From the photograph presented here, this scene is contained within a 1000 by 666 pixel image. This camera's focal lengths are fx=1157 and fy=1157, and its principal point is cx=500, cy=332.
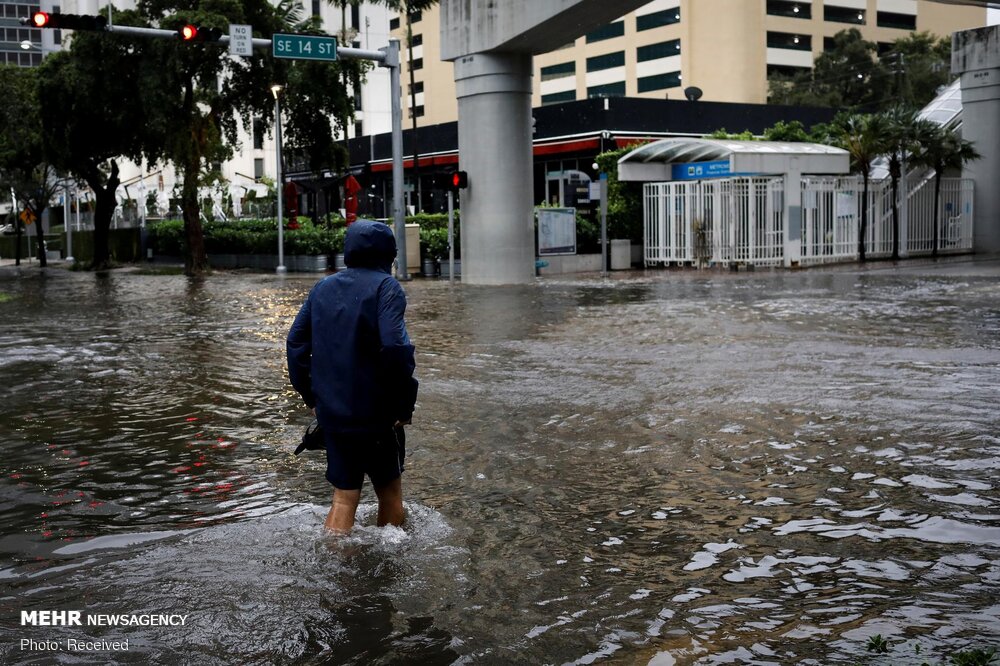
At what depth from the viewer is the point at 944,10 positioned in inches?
3573

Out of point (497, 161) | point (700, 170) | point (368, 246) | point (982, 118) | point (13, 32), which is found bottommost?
point (368, 246)

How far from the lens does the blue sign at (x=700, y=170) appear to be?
30.3 meters

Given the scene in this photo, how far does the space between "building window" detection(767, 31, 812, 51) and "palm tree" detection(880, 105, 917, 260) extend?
50.1m

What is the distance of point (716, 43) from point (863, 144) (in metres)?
50.2

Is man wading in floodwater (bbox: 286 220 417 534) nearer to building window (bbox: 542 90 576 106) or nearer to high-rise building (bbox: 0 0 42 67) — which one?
building window (bbox: 542 90 576 106)

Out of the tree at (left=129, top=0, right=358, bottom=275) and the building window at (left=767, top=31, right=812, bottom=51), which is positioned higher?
the building window at (left=767, top=31, right=812, bottom=51)

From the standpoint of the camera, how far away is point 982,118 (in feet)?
A: 124

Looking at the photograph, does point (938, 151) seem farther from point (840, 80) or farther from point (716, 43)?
point (840, 80)

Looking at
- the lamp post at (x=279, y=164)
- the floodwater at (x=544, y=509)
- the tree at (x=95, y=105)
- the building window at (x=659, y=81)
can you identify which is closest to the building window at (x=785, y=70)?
the building window at (x=659, y=81)

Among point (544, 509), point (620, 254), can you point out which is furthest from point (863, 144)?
point (544, 509)

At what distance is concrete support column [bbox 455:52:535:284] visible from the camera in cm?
2764

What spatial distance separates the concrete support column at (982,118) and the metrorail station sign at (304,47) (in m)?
22.0

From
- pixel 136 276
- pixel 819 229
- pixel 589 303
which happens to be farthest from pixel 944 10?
pixel 589 303

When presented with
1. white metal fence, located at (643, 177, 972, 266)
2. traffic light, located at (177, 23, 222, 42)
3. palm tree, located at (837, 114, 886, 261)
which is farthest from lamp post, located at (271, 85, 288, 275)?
Result: palm tree, located at (837, 114, 886, 261)
